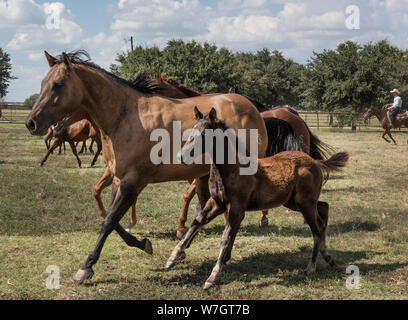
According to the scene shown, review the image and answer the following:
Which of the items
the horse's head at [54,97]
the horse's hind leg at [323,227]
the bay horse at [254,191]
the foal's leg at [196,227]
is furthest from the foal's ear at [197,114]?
the horse's hind leg at [323,227]

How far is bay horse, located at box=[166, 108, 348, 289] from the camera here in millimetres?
4523

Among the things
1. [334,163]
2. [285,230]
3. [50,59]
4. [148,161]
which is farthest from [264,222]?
[50,59]

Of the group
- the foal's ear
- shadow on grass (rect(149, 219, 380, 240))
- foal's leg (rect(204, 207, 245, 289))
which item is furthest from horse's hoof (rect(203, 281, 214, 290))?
shadow on grass (rect(149, 219, 380, 240))

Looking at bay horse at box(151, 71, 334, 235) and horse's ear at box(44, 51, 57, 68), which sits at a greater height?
horse's ear at box(44, 51, 57, 68)

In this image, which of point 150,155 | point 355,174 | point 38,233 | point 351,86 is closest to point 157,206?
point 38,233

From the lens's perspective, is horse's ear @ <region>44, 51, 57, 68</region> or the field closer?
the field

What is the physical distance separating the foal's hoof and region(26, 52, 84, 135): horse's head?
1511 mm

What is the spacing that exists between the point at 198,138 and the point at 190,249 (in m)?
2.11

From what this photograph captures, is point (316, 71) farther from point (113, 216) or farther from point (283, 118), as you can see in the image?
point (113, 216)

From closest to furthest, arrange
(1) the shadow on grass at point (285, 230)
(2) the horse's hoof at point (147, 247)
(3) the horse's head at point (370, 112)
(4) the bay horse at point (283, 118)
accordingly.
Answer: (2) the horse's hoof at point (147, 247)
(1) the shadow on grass at point (285, 230)
(4) the bay horse at point (283, 118)
(3) the horse's head at point (370, 112)

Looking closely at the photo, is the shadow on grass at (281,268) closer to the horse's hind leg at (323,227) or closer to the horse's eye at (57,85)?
the horse's hind leg at (323,227)

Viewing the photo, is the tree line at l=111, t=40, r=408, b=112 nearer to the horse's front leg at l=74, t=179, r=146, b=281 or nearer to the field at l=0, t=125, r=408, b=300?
the field at l=0, t=125, r=408, b=300

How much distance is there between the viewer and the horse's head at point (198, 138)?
4166mm
